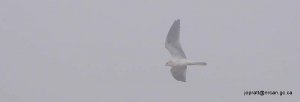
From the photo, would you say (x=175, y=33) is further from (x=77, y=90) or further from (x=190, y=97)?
(x=77, y=90)

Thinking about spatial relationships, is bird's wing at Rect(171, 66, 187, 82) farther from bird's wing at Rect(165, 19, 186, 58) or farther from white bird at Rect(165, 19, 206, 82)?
bird's wing at Rect(165, 19, 186, 58)

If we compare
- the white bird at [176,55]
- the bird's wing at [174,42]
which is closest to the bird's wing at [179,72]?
the white bird at [176,55]

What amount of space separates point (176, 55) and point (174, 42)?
103cm

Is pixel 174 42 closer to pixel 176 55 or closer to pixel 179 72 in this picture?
pixel 176 55

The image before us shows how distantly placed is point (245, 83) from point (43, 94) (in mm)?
43266

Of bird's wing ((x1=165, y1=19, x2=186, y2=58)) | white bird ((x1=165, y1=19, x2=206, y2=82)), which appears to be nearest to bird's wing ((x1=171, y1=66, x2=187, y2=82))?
white bird ((x1=165, y1=19, x2=206, y2=82))

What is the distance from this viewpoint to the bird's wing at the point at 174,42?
43.3m

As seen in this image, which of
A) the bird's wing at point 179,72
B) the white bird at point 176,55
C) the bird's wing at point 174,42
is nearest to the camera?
the bird's wing at point 174,42

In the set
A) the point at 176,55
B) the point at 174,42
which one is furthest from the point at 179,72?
the point at 174,42

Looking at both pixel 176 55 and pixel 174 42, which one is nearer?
pixel 174 42

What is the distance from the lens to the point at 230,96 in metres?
145

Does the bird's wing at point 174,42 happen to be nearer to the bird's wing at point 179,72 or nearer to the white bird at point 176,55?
the white bird at point 176,55

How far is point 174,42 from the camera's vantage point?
4406 centimetres

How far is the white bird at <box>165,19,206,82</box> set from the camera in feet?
143
